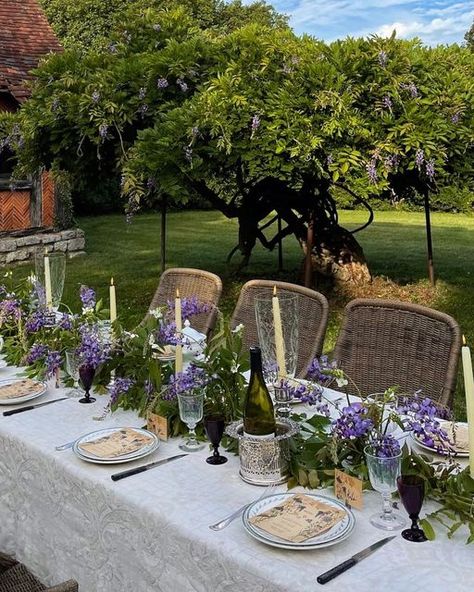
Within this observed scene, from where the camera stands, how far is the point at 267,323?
1884 mm

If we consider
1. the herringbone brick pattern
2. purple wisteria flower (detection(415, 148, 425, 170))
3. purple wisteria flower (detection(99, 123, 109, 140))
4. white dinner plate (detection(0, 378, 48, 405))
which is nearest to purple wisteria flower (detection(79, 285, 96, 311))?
white dinner plate (detection(0, 378, 48, 405))

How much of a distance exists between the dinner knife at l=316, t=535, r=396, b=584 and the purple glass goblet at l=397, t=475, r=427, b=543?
4cm

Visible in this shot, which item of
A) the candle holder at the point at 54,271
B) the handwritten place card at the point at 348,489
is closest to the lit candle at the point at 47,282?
the candle holder at the point at 54,271

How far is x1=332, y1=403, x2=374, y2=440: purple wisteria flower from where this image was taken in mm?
1519

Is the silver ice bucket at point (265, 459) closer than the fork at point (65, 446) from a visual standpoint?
Yes

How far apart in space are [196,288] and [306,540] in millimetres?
2356

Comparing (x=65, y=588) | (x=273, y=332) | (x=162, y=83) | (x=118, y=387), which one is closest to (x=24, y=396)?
(x=118, y=387)

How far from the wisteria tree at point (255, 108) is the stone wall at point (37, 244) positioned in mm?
3867

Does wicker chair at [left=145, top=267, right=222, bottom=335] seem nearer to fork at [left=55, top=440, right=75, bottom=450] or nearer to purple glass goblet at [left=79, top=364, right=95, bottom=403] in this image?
purple glass goblet at [left=79, top=364, right=95, bottom=403]

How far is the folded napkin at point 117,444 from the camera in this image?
5.87 ft

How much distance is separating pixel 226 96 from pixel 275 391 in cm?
422

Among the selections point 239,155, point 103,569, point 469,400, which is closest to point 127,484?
point 103,569

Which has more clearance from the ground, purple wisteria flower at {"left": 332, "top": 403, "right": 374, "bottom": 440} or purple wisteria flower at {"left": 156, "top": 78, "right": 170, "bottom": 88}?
purple wisteria flower at {"left": 156, "top": 78, "right": 170, "bottom": 88}

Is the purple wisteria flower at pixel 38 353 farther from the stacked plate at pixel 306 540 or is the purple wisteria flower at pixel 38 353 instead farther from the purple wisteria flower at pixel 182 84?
the purple wisteria flower at pixel 182 84
